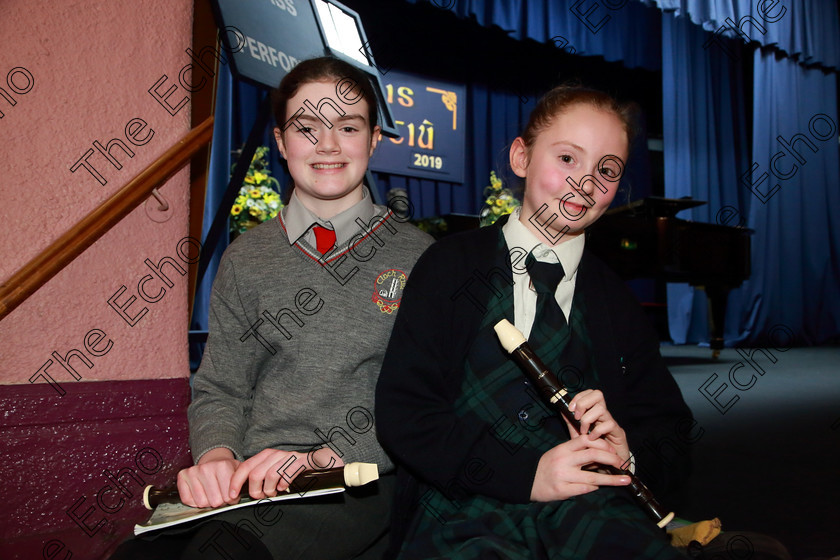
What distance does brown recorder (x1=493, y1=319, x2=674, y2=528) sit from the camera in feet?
2.48

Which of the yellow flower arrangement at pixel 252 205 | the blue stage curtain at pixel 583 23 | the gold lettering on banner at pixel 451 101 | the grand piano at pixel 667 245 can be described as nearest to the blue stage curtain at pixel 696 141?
the blue stage curtain at pixel 583 23

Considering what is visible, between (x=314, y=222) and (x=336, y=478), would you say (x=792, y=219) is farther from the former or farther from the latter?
(x=336, y=478)

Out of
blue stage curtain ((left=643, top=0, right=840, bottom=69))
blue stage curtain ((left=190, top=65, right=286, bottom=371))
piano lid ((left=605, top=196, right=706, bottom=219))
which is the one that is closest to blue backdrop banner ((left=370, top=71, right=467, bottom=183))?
blue stage curtain ((left=190, top=65, right=286, bottom=371))

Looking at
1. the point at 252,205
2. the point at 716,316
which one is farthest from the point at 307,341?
the point at 716,316

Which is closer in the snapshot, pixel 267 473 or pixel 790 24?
pixel 267 473

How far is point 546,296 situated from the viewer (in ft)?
2.93

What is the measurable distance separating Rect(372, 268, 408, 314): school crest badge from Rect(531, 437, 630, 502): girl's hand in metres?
0.35

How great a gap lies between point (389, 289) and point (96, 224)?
1.92ft

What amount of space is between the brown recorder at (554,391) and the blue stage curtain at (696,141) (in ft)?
18.9

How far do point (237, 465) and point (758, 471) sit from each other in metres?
1.44

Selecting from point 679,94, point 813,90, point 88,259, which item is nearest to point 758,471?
point 88,259

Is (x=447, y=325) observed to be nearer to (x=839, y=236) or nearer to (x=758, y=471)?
(x=758, y=471)

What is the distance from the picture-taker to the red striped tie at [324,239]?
103 centimetres

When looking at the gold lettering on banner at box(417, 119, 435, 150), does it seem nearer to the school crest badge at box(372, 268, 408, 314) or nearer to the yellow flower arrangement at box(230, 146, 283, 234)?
the yellow flower arrangement at box(230, 146, 283, 234)
